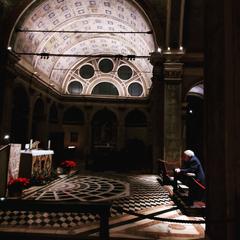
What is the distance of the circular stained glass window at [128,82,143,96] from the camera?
21125mm

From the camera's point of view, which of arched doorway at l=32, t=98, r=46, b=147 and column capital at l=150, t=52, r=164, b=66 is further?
arched doorway at l=32, t=98, r=46, b=147

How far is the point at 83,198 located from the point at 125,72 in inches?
637

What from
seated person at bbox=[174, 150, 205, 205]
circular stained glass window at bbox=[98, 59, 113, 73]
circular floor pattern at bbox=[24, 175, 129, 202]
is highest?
circular stained glass window at bbox=[98, 59, 113, 73]

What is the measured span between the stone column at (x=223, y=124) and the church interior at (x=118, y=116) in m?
0.01

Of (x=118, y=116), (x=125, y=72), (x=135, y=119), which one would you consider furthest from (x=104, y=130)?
(x=125, y=72)

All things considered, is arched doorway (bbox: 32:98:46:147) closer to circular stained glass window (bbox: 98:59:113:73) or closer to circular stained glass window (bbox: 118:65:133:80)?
circular stained glass window (bbox: 98:59:113:73)

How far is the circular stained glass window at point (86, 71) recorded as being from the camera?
21359 millimetres

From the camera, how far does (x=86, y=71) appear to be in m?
21.4

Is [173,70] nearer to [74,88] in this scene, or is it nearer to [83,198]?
[83,198]

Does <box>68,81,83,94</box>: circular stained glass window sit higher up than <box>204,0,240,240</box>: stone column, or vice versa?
<box>68,81,83,94</box>: circular stained glass window

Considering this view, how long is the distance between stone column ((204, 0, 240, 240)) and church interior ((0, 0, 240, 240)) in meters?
0.01

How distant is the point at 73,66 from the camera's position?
20.9 meters

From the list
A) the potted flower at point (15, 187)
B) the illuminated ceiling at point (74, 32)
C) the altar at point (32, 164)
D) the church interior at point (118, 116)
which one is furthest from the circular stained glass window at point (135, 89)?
the potted flower at point (15, 187)

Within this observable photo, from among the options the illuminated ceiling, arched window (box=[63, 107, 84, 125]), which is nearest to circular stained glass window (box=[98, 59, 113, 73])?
the illuminated ceiling
